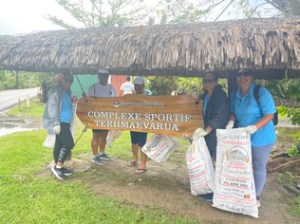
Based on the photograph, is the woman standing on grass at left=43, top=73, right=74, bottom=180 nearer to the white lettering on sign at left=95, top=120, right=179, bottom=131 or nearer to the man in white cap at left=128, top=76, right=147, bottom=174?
the white lettering on sign at left=95, top=120, right=179, bottom=131

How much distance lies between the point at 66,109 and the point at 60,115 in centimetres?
14

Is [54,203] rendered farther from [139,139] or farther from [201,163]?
[201,163]

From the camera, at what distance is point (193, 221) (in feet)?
12.8

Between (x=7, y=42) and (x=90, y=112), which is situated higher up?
(x=7, y=42)

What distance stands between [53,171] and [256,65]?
3689 mm

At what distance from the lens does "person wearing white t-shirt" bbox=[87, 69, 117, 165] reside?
570 centimetres

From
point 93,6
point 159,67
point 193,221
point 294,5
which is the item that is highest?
point 93,6

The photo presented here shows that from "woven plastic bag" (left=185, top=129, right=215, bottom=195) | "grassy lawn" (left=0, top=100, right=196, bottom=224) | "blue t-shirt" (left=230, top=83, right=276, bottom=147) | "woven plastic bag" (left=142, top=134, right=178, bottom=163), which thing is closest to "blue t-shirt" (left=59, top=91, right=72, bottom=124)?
"grassy lawn" (left=0, top=100, right=196, bottom=224)

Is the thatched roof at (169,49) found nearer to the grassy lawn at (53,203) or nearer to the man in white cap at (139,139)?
the man in white cap at (139,139)

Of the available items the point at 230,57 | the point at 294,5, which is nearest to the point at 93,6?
the point at 294,5

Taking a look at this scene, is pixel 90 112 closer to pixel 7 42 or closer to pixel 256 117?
pixel 7 42

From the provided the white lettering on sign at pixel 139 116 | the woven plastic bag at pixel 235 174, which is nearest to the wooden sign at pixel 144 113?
the white lettering on sign at pixel 139 116

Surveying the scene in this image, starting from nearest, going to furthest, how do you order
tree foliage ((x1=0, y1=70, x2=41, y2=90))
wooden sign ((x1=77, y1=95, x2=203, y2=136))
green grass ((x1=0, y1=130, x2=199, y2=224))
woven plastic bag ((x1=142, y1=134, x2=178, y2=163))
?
green grass ((x1=0, y1=130, x2=199, y2=224))
wooden sign ((x1=77, y1=95, x2=203, y2=136))
woven plastic bag ((x1=142, y1=134, x2=178, y2=163))
tree foliage ((x1=0, y1=70, x2=41, y2=90))

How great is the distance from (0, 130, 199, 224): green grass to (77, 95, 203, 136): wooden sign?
111 cm
